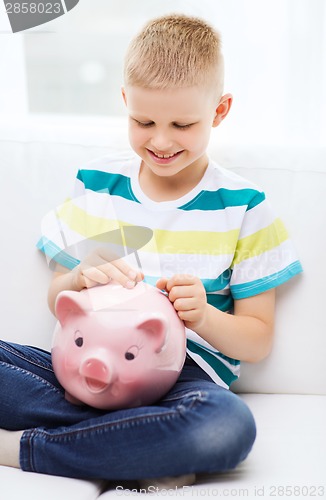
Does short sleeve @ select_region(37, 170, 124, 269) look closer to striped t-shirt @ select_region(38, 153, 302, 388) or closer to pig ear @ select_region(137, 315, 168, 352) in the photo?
striped t-shirt @ select_region(38, 153, 302, 388)

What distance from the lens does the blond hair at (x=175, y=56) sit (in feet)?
3.41

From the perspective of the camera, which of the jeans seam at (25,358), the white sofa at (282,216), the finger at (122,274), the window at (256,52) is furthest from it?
the window at (256,52)

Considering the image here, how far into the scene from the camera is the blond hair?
1.04 meters

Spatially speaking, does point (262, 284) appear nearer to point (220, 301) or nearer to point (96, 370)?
point (220, 301)

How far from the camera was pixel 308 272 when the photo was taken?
3.82 feet

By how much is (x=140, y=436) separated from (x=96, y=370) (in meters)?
0.10

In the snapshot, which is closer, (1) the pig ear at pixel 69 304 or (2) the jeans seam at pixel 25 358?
(1) the pig ear at pixel 69 304

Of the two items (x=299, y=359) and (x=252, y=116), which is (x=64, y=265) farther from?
(x=252, y=116)

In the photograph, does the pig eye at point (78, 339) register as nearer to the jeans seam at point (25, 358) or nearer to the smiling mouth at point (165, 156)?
the jeans seam at point (25, 358)

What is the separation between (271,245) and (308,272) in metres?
0.08

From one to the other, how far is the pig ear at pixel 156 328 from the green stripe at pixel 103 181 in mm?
380

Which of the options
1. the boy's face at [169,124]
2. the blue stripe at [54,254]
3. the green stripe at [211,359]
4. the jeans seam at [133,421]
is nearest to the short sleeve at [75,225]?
the blue stripe at [54,254]

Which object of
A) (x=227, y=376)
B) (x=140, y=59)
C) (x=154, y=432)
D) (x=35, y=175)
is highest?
(x=140, y=59)

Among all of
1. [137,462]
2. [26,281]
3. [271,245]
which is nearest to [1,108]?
[26,281]
